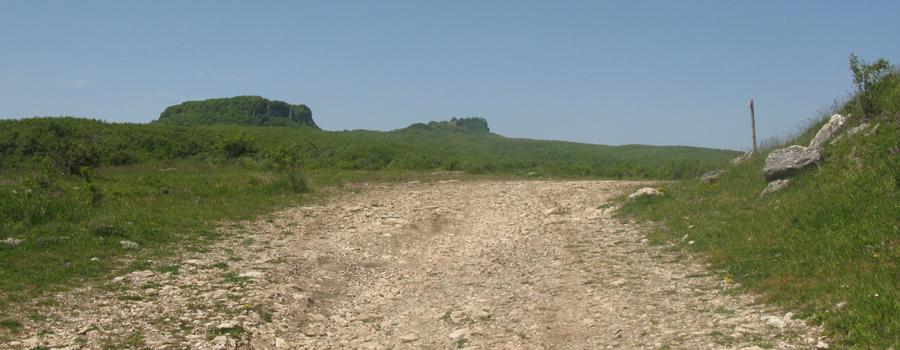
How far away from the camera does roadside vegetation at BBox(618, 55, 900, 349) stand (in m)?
4.35

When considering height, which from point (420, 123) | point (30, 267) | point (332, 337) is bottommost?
point (332, 337)

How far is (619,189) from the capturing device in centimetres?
1545

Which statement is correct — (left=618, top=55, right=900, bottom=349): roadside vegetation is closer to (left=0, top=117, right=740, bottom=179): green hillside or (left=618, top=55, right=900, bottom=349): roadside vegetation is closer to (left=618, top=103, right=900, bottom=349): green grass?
(left=618, top=103, right=900, bottom=349): green grass

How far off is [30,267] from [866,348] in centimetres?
852

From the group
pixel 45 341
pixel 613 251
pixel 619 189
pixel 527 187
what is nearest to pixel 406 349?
pixel 45 341

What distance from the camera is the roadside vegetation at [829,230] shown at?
435cm

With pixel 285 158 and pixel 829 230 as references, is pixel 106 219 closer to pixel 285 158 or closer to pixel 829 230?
pixel 285 158

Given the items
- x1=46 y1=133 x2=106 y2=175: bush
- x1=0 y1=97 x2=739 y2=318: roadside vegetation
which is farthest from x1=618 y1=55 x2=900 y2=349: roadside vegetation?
x1=46 y1=133 x2=106 y2=175: bush

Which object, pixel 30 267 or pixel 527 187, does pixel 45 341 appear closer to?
pixel 30 267

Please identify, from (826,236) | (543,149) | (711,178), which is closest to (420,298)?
(826,236)

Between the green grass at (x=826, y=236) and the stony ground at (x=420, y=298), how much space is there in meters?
0.30

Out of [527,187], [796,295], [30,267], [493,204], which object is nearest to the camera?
[796,295]

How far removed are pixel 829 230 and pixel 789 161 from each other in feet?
13.8

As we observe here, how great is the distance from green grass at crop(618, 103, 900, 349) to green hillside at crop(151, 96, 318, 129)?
104973 mm
